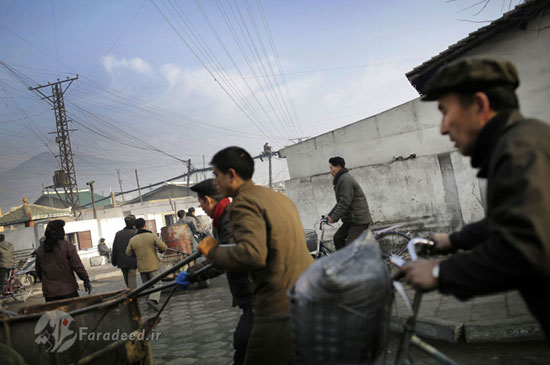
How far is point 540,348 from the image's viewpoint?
13.3ft

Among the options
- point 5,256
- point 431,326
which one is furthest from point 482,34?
point 5,256

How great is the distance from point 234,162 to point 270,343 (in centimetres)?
117

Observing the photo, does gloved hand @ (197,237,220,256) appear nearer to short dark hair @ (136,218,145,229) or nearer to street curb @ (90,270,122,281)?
short dark hair @ (136,218,145,229)

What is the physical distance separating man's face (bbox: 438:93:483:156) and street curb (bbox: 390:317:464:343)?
3.44 m

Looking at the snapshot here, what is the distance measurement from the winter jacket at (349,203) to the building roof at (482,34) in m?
4.21

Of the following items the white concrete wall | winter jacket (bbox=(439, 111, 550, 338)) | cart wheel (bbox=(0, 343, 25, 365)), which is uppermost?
the white concrete wall

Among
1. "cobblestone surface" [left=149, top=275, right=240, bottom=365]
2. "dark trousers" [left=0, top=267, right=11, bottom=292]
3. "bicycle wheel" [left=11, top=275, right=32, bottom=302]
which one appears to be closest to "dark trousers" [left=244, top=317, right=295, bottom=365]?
"cobblestone surface" [left=149, top=275, right=240, bottom=365]

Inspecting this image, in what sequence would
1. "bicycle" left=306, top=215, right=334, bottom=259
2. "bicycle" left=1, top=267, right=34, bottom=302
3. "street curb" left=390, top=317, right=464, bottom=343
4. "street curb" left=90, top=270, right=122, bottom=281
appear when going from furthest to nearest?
1. "street curb" left=90, top=270, right=122, bottom=281
2. "bicycle" left=1, top=267, right=34, bottom=302
3. "bicycle" left=306, top=215, right=334, bottom=259
4. "street curb" left=390, top=317, right=464, bottom=343

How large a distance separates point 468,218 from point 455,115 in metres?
10.3

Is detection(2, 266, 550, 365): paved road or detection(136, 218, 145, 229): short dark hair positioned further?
detection(136, 218, 145, 229): short dark hair

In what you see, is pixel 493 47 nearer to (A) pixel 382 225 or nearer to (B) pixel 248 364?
(A) pixel 382 225

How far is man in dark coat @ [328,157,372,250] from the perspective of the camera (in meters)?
7.21

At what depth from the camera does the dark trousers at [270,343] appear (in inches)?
100

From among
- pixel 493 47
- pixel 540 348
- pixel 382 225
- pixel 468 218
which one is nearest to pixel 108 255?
pixel 382 225
